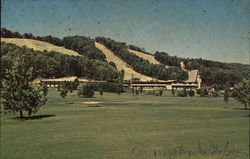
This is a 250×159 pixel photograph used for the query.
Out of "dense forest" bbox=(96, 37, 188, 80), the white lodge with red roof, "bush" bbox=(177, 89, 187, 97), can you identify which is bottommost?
"bush" bbox=(177, 89, 187, 97)

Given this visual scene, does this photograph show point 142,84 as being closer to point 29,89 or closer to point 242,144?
point 29,89

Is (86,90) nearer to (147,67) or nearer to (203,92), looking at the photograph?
(147,67)

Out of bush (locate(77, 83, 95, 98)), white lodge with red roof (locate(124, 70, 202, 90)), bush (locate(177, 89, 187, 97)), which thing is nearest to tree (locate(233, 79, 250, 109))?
white lodge with red roof (locate(124, 70, 202, 90))

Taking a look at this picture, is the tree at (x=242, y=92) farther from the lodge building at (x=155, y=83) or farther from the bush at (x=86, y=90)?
the bush at (x=86, y=90)

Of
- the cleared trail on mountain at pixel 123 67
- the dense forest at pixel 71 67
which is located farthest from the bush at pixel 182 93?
the dense forest at pixel 71 67

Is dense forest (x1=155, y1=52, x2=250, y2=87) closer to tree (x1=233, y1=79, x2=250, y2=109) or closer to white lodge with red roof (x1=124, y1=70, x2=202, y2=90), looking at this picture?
tree (x1=233, y1=79, x2=250, y2=109)

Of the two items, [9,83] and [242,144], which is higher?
[9,83]

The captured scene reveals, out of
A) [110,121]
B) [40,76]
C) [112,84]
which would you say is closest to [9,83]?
[110,121]
